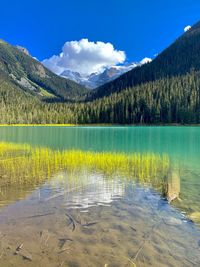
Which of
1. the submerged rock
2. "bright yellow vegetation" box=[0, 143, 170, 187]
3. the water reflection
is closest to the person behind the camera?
the water reflection

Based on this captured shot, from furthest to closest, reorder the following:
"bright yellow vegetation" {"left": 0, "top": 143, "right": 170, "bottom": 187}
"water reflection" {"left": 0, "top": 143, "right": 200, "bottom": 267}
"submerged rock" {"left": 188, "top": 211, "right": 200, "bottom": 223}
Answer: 1. "bright yellow vegetation" {"left": 0, "top": 143, "right": 170, "bottom": 187}
2. "submerged rock" {"left": 188, "top": 211, "right": 200, "bottom": 223}
3. "water reflection" {"left": 0, "top": 143, "right": 200, "bottom": 267}

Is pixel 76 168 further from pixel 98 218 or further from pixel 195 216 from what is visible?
pixel 195 216

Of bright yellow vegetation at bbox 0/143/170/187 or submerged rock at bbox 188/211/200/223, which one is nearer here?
submerged rock at bbox 188/211/200/223

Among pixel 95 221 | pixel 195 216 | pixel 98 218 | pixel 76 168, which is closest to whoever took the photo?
pixel 95 221

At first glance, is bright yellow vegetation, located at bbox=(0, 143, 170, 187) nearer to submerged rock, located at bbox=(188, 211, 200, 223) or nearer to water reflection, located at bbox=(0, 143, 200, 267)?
water reflection, located at bbox=(0, 143, 200, 267)

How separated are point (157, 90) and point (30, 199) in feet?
602

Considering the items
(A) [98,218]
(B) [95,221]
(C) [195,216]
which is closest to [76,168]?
(A) [98,218]

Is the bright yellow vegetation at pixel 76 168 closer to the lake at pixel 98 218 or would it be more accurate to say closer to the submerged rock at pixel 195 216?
the lake at pixel 98 218

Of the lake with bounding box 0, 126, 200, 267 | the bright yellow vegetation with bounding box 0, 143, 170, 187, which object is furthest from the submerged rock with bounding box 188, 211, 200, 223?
the bright yellow vegetation with bounding box 0, 143, 170, 187

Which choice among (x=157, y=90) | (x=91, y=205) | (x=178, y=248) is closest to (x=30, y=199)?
(x=91, y=205)

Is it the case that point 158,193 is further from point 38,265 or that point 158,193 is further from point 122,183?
point 38,265

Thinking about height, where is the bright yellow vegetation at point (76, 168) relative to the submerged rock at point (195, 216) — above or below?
above

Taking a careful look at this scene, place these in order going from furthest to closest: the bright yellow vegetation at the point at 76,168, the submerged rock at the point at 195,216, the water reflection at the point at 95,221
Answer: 1. the bright yellow vegetation at the point at 76,168
2. the submerged rock at the point at 195,216
3. the water reflection at the point at 95,221

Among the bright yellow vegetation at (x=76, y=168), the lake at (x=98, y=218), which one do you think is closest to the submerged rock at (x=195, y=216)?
the lake at (x=98, y=218)
